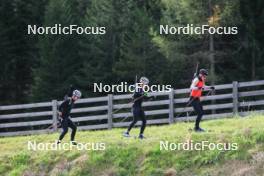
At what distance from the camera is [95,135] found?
71.1 ft

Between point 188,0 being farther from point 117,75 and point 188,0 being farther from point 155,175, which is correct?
point 155,175

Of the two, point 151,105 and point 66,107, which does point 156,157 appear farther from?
point 151,105

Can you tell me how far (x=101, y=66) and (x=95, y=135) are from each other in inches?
718

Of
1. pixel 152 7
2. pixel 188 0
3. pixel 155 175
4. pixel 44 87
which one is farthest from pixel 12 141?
pixel 152 7

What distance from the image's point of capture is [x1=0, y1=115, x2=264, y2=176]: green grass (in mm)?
16328

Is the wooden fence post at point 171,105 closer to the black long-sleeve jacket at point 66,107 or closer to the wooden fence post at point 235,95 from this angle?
the wooden fence post at point 235,95

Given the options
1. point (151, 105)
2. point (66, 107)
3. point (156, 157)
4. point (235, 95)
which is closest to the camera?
point (156, 157)

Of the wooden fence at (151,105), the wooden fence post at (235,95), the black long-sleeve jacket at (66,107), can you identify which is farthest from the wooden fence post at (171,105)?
the black long-sleeve jacket at (66,107)

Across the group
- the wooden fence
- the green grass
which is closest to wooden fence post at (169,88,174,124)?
the wooden fence

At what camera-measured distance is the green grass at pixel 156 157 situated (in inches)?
643

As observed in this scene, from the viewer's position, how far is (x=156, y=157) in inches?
686

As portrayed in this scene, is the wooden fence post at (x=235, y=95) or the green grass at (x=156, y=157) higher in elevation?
the wooden fence post at (x=235, y=95)

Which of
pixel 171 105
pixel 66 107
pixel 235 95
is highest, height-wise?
pixel 235 95

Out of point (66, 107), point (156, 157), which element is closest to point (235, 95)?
point (156, 157)
